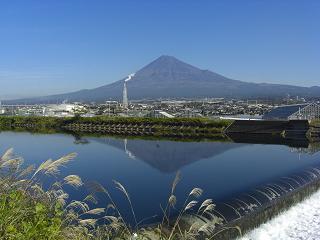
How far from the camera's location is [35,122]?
1318 inches

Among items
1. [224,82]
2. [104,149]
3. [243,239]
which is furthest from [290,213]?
[224,82]

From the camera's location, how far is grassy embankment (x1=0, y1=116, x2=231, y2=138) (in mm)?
26078

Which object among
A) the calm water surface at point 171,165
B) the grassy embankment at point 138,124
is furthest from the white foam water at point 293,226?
the grassy embankment at point 138,124

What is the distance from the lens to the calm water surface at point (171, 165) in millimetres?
9305

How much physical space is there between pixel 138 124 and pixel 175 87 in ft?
400

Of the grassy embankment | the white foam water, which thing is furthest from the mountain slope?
the white foam water

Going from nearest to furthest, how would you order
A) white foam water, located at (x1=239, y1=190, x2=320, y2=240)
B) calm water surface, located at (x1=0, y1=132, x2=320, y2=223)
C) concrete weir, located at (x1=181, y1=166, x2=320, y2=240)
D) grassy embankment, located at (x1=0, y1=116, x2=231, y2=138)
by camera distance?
concrete weir, located at (x1=181, y1=166, x2=320, y2=240), white foam water, located at (x1=239, y1=190, x2=320, y2=240), calm water surface, located at (x1=0, y1=132, x2=320, y2=223), grassy embankment, located at (x1=0, y1=116, x2=231, y2=138)

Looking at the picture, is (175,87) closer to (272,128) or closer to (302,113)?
(302,113)

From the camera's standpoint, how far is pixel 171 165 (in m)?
13.5

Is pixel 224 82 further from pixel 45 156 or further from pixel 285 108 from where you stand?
pixel 45 156

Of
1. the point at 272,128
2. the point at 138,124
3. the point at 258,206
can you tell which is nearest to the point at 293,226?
the point at 258,206

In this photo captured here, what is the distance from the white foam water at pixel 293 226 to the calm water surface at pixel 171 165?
48.2 inches

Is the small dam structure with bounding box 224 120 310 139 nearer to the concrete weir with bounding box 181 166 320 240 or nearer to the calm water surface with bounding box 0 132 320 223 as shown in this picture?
the calm water surface with bounding box 0 132 320 223

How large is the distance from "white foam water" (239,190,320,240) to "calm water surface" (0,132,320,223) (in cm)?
123
